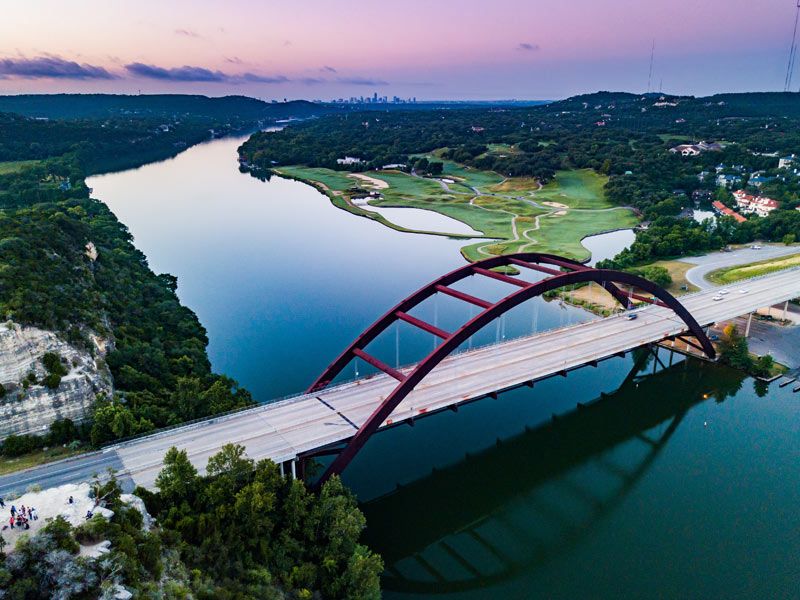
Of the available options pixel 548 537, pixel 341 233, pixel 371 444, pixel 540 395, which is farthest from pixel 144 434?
pixel 341 233

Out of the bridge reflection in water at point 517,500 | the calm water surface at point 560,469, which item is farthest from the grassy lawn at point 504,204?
the bridge reflection in water at point 517,500

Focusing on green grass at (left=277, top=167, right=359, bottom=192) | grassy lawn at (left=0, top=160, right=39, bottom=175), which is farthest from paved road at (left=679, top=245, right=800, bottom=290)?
grassy lawn at (left=0, top=160, right=39, bottom=175)

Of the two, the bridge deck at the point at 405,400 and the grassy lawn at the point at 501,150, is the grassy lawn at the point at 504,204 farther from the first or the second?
the bridge deck at the point at 405,400

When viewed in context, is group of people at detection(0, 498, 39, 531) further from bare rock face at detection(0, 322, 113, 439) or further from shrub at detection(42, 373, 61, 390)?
shrub at detection(42, 373, 61, 390)

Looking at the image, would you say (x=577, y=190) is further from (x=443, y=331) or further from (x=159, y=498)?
(x=159, y=498)

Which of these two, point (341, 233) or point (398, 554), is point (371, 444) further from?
point (341, 233)

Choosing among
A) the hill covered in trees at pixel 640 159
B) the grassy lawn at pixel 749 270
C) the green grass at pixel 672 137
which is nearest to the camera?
the grassy lawn at pixel 749 270

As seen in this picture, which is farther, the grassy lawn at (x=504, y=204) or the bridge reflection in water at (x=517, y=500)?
the grassy lawn at (x=504, y=204)
